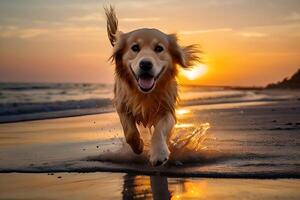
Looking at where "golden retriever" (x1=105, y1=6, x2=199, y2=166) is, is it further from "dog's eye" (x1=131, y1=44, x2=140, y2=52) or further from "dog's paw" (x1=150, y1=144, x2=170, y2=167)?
"dog's paw" (x1=150, y1=144, x2=170, y2=167)

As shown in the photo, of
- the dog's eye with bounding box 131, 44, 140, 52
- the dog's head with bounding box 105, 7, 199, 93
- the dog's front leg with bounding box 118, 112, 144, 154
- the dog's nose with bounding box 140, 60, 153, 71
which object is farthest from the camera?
the dog's front leg with bounding box 118, 112, 144, 154

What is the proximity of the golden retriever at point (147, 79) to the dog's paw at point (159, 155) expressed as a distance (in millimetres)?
305

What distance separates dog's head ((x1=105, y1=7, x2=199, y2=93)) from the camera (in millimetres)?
4887

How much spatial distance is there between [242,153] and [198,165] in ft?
2.23

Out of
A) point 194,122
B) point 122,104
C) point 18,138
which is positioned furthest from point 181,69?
point 194,122

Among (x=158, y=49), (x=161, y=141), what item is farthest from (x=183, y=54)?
(x=161, y=141)

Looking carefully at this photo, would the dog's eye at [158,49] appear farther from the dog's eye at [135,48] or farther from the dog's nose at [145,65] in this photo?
the dog's nose at [145,65]

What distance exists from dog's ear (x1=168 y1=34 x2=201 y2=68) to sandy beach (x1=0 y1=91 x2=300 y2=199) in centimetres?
98

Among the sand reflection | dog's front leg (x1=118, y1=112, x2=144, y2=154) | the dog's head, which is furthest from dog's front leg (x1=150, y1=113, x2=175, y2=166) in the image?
the dog's head

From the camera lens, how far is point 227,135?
712 cm

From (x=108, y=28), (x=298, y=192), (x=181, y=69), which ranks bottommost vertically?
(x=298, y=192)

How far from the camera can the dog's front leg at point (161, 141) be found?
4371mm

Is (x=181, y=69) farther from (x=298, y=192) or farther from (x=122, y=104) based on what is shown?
(x=298, y=192)

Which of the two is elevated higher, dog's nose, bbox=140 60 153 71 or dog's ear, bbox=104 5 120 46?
dog's ear, bbox=104 5 120 46
